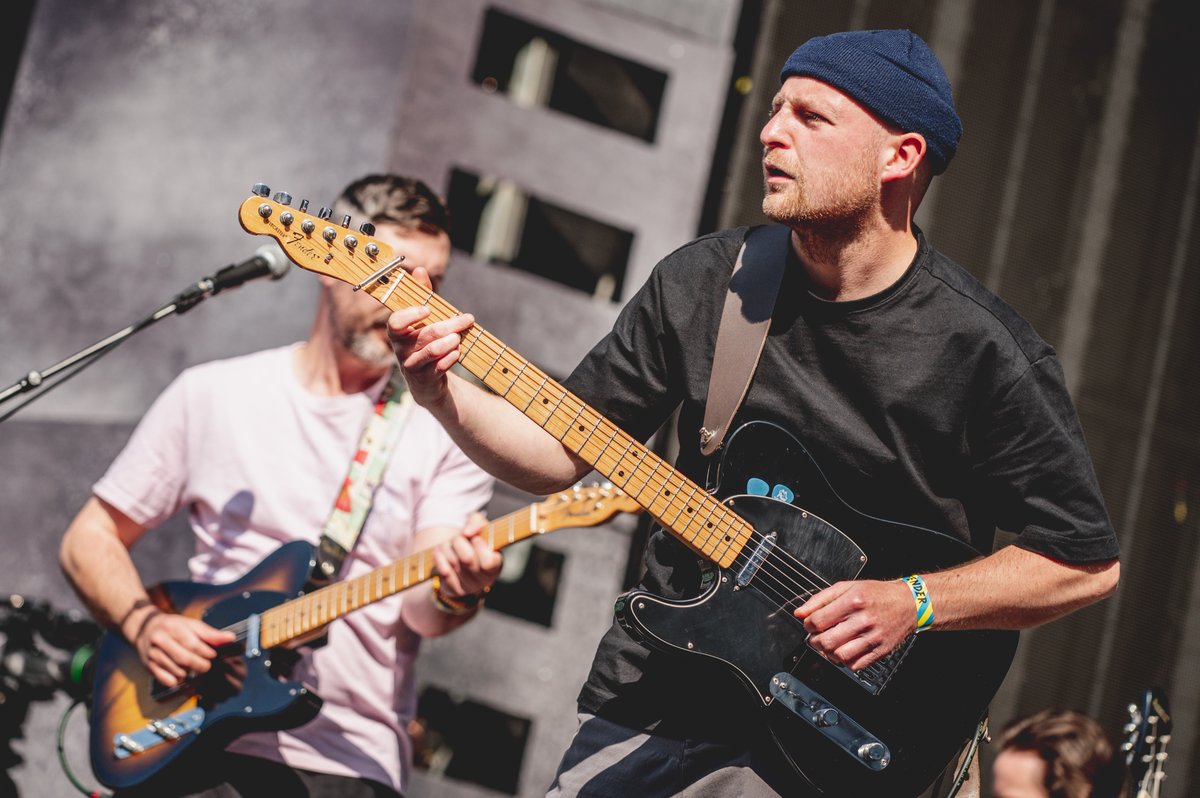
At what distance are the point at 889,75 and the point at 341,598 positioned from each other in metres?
1.93

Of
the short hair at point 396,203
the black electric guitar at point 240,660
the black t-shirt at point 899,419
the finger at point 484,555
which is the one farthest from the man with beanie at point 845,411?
the short hair at point 396,203

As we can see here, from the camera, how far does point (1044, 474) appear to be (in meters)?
2.31

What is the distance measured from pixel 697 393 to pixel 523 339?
2513 millimetres

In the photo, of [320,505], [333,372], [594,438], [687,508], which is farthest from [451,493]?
[687,508]

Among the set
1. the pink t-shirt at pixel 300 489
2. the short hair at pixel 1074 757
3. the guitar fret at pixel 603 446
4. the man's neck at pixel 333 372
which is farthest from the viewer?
the short hair at pixel 1074 757

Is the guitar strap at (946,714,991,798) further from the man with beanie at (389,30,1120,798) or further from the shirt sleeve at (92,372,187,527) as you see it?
the shirt sleeve at (92,372,187,527)

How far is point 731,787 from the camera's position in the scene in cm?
222

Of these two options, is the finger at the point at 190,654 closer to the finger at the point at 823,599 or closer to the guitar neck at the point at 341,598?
the guitar neck at the point at 341,598

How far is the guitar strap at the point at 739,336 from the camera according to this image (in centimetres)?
236

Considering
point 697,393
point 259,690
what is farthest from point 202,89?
point 697,393

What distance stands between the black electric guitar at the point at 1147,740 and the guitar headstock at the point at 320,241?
2.51 meters

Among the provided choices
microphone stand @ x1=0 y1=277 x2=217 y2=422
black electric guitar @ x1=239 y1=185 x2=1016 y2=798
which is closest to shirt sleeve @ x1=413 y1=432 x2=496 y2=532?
microphone stand @ x1=0 y1=277 x2=217 y2=422

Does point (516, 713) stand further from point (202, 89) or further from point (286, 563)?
point (202, 89)

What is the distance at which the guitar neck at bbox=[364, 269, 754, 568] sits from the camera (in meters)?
2.29
